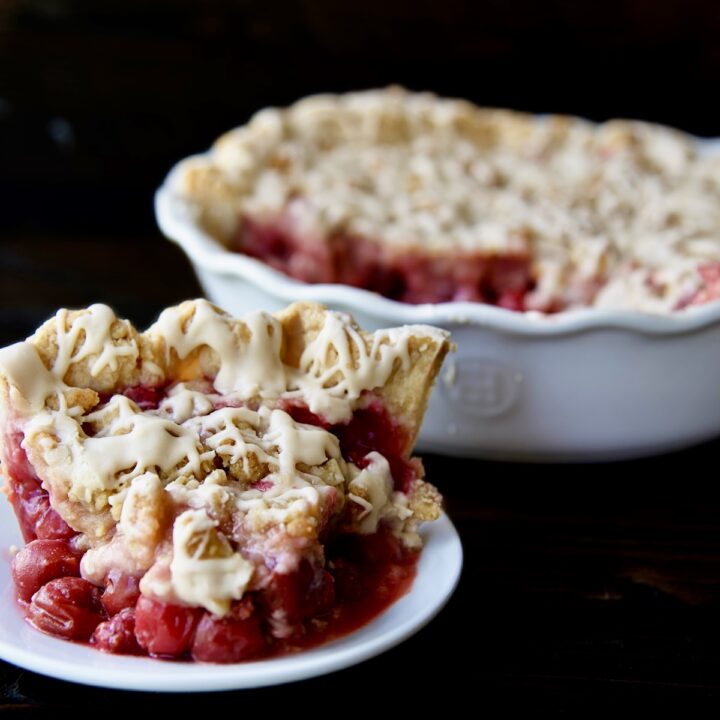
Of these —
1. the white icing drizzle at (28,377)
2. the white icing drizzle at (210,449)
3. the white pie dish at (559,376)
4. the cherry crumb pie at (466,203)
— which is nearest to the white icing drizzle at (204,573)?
the white icing drizzle at (210,449)

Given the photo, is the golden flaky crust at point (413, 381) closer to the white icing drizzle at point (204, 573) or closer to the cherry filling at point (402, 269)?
the white icing drizzle at point (204, 573)

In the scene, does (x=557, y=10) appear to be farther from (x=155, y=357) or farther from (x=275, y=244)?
(x=155, y=357)

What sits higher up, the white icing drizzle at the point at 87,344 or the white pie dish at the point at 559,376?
the white icing drizzle at the point at 87,344

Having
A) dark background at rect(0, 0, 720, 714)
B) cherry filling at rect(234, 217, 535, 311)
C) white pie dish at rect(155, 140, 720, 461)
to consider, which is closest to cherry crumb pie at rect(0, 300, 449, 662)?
white pie dish at rect(155, 140, 720, 461)

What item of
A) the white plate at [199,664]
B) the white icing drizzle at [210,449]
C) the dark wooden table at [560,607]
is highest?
the white icing drizzle at [210,449]

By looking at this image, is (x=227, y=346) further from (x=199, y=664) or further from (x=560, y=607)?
(x=560, y=607)

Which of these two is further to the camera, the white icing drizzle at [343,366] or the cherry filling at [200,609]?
the white icing drizzle at [343,366]
